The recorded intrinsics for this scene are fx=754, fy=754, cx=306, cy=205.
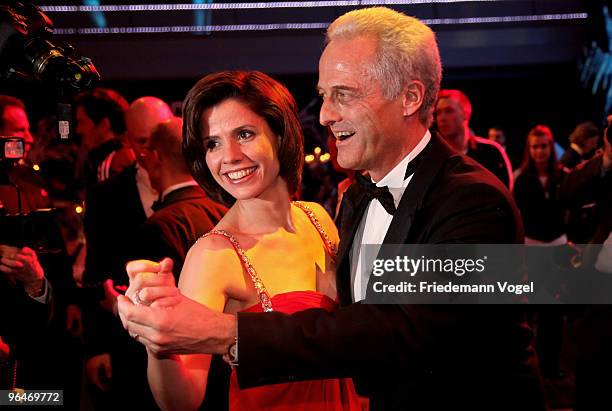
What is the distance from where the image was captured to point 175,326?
4.28 ft

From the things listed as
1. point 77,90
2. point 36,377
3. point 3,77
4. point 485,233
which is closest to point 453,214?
point 485,233

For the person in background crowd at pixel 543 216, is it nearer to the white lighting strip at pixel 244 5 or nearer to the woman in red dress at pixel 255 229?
the white lighting strip at pixel 244 5

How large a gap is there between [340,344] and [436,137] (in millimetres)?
581

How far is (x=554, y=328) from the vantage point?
17.1ft

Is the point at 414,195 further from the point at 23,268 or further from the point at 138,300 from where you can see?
the point at 23,268

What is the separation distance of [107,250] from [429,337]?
2.25m

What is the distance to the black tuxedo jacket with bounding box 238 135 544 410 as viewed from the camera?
1.41 metres

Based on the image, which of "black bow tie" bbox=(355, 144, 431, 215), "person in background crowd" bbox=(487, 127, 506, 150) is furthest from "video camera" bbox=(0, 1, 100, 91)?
"person in background crowd" bbox=(487, 127, 506, 150)

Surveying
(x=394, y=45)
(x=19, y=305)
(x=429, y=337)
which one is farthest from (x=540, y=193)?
A: (x=429, y=337)

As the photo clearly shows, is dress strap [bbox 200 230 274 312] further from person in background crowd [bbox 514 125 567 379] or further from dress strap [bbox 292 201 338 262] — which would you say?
person in background crowd [bbox 514 125 567 379]

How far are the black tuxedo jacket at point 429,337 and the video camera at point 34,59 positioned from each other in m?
0.89

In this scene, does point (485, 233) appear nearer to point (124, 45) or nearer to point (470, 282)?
point (470, 282)

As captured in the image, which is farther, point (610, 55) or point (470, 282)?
point (610, 55)

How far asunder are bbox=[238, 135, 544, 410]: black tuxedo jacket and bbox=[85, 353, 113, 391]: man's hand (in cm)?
220
